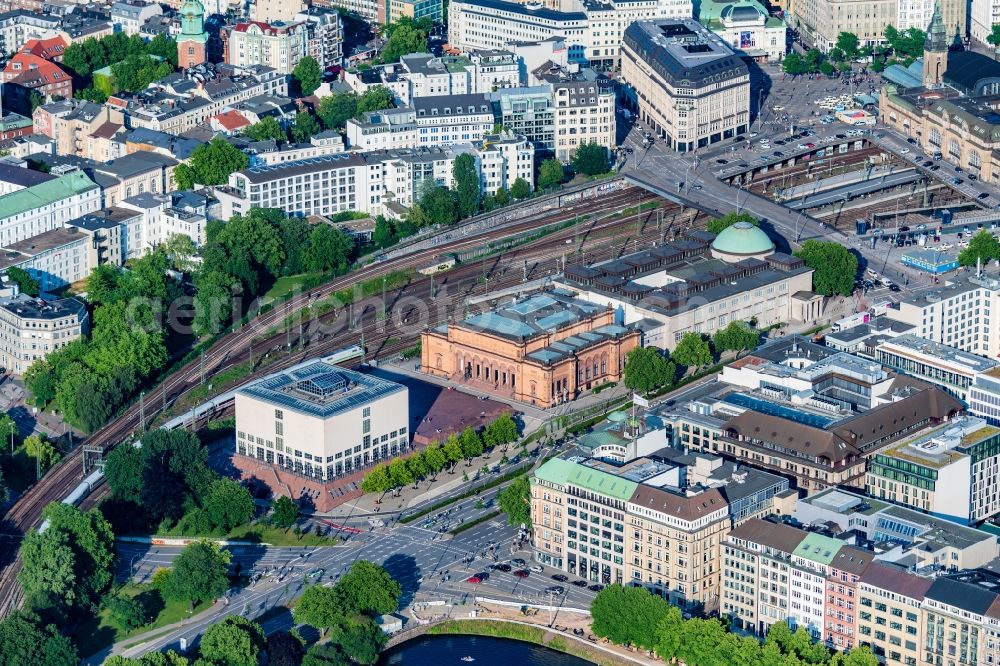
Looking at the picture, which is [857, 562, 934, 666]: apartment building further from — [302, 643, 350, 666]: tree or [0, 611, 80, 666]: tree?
[0, 611, 80, 666]: tree

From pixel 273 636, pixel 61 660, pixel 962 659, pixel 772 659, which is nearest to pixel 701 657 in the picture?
pixel 772 659

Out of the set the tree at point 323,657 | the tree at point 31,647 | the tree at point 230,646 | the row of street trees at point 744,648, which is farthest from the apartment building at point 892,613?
the tree at point 31,647

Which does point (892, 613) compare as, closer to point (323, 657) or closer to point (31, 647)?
point (323, 657)

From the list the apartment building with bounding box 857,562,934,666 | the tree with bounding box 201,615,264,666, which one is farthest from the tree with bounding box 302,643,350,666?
the apartment building with bounding box 857,562,934,666

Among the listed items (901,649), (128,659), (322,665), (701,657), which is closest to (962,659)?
(901,649)

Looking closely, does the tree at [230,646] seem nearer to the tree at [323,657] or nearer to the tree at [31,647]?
the tree at [323,657]

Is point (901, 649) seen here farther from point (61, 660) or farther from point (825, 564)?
point (61, 660)
